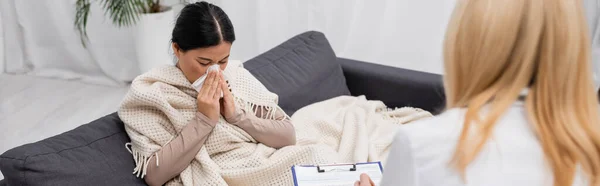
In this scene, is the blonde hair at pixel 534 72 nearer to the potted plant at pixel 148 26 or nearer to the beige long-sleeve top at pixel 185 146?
the beige long-sleeve top at pixel 185 146

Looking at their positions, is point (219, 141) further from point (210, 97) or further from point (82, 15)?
point (82, 15)

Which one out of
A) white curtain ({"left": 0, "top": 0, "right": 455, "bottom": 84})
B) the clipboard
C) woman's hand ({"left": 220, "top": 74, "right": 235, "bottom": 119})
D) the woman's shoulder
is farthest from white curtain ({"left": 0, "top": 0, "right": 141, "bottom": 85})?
the woman's shoulder

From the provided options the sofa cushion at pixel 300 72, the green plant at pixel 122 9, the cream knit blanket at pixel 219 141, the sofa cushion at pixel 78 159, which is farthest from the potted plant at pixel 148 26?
the sofa cushion at pixel 78 159

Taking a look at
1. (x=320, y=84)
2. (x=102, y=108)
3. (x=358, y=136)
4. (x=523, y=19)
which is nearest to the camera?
(x=523, y=19)

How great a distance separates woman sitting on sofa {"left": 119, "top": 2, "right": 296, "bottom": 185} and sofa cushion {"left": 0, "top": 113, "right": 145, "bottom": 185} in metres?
0.09

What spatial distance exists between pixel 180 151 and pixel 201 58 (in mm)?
259

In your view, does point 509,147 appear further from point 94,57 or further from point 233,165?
point 94,57

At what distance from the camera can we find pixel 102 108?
11.1ft

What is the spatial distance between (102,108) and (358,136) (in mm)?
1765

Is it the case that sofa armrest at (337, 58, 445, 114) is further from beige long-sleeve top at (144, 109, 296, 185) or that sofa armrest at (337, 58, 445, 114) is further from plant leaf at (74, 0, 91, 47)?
plant leaf at (74, 0, 91, 47)

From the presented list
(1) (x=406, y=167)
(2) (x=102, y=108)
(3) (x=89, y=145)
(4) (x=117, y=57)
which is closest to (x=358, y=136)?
(3) (x=89, y=145)

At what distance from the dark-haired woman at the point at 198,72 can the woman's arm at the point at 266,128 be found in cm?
5

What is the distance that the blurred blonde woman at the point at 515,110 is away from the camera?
91 centimetres

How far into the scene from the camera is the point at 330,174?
1.64m
